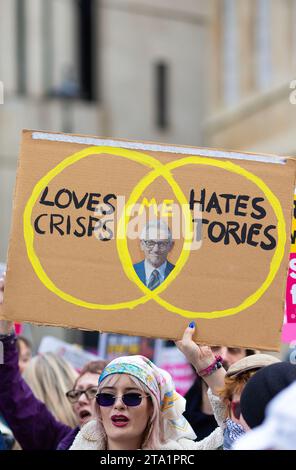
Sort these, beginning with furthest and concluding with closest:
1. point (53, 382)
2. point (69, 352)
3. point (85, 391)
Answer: point (69, 352), point (53, 382), point (85, 391)

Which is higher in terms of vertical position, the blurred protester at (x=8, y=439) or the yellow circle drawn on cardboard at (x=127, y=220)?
the yellow circle drawn on cardboard at (x=127, y=220)

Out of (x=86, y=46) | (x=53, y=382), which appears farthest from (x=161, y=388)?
(x=86, y=46)

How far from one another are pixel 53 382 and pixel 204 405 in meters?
0.94

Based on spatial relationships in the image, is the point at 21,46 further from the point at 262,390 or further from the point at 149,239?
the point at 262,390

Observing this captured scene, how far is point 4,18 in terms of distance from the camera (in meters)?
19.0

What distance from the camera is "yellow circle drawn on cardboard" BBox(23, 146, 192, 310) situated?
367 cm

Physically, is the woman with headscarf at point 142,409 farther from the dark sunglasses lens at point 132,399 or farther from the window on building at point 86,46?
the window on building at point 86,46

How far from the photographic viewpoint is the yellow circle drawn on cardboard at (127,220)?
3666mm

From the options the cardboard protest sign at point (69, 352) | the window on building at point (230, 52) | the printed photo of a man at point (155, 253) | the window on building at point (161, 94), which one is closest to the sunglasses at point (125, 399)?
the printed photo of a man at point (155, 253)

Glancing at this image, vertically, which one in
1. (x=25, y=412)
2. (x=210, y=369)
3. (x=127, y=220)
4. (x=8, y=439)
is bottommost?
(x=8, y=439)

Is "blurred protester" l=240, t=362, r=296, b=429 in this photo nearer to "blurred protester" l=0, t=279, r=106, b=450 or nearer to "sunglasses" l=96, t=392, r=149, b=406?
"sunglasses" l=96, t=392, r=149, b=406

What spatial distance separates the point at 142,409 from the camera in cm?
366

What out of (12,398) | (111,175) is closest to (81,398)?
(12,398)
